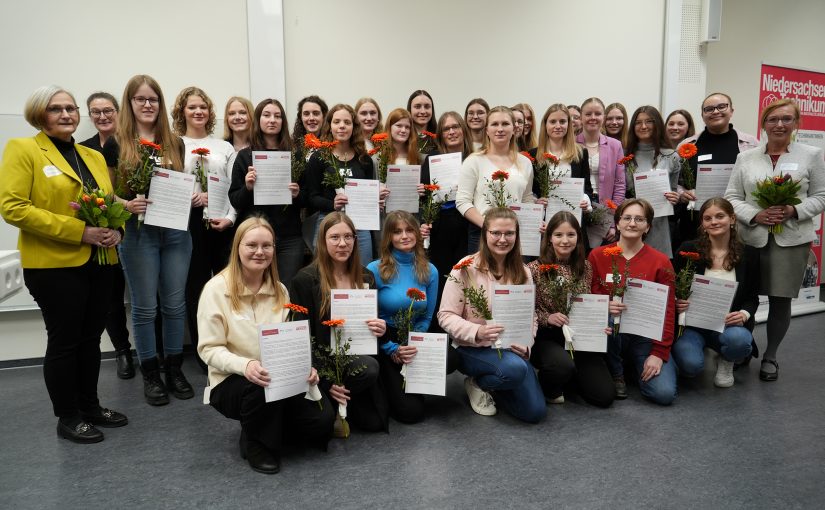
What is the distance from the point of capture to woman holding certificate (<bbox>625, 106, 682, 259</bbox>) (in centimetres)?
414

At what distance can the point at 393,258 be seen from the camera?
10.7 feet

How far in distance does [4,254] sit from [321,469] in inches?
63.3

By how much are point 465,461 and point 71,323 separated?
79.8 inches

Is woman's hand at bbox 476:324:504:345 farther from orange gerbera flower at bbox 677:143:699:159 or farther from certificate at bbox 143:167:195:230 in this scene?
orange gerbera flower at bbox 677:143:699:159

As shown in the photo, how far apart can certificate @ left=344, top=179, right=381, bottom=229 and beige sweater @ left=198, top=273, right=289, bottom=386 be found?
0.93 meters

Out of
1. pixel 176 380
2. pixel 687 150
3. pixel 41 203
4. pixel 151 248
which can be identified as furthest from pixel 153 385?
pixel 687 150

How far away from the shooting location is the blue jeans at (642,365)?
11.0 feet

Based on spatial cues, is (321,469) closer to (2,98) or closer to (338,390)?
(338,390)

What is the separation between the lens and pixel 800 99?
21.8 feet

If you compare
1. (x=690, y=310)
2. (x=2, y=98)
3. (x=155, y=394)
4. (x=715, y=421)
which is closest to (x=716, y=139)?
(x=690, y=310)

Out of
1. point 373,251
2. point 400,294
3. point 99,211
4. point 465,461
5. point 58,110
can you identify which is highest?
point 58,110

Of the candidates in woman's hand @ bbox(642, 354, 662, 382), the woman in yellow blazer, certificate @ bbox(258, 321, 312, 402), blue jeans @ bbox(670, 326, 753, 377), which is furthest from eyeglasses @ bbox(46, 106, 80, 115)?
blue jeans @ bbox(670, 326, 753, 377)

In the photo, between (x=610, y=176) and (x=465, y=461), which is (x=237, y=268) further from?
(x=610, y=176)

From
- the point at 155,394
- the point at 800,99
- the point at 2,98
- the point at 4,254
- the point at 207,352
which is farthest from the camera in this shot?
the point at 800,99
